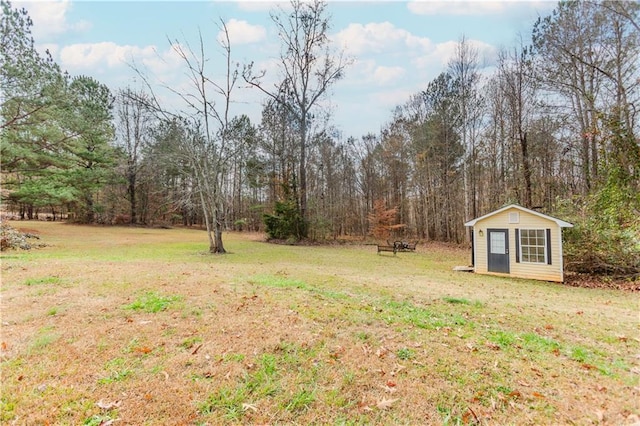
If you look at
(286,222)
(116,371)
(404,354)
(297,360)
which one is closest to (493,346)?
(404,354)

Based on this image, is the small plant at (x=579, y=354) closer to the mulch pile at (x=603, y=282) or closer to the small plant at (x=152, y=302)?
the small plant at (x=152, y=302)

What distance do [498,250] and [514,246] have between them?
0.54 meters

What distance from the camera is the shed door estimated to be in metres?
11.0

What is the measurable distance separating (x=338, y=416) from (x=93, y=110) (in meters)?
23.5

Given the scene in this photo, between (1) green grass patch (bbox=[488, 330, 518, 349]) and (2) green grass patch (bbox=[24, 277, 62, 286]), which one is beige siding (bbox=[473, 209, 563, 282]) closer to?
(1) green grass patch (bbox=[488, 330, 518, 349])

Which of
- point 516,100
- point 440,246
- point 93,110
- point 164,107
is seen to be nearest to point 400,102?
point 516,100

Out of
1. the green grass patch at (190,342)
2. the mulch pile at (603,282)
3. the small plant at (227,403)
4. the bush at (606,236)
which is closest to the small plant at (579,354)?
the small plant at (227,403)

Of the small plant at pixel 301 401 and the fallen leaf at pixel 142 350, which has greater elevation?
the fallen leaf at pixel 142 350

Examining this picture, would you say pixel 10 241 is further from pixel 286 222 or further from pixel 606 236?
pixel 606 236

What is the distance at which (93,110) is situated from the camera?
18.9m

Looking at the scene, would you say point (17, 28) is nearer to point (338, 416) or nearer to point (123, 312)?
point (123, 312)

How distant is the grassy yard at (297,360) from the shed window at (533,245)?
5545 mm

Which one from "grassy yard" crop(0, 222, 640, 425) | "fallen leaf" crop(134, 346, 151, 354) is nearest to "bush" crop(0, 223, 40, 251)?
"grassy yard" crop(0, 222, 640, 425)

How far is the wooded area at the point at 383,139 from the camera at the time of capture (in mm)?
11439
